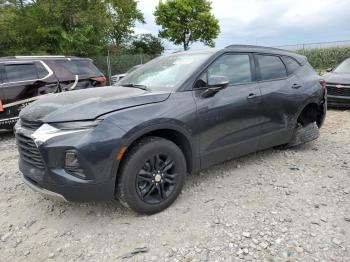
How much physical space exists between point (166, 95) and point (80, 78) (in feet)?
17.1

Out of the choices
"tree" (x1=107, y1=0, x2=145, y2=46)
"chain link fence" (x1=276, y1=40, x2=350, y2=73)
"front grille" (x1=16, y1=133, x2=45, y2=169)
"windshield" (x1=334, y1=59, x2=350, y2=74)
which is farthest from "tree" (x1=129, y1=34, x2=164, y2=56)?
"front grille" (x1=16, y1=133, x2=45, y2=169)

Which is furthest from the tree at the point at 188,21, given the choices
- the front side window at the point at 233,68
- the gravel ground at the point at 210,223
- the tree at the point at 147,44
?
the gravel ground at the point at 210,223

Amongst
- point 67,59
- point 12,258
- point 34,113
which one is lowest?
point 12,258

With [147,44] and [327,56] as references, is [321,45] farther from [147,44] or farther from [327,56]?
[147,44]

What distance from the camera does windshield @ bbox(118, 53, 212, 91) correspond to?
3.76 meters

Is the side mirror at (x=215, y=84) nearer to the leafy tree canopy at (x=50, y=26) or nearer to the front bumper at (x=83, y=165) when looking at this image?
the front bumper at (x=83, y=165)

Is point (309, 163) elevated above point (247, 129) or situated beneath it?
situated beneath

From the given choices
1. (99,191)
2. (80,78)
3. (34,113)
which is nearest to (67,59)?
(80,78)

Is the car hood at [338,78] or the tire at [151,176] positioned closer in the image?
the tire at [151,176]

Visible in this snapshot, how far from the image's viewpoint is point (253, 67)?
4.44 metres

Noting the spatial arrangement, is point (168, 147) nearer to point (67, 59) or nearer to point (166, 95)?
point (166, 95)

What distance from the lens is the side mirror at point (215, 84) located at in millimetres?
3665

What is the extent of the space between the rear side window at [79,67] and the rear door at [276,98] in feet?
16.7

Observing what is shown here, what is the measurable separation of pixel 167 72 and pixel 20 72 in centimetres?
457
